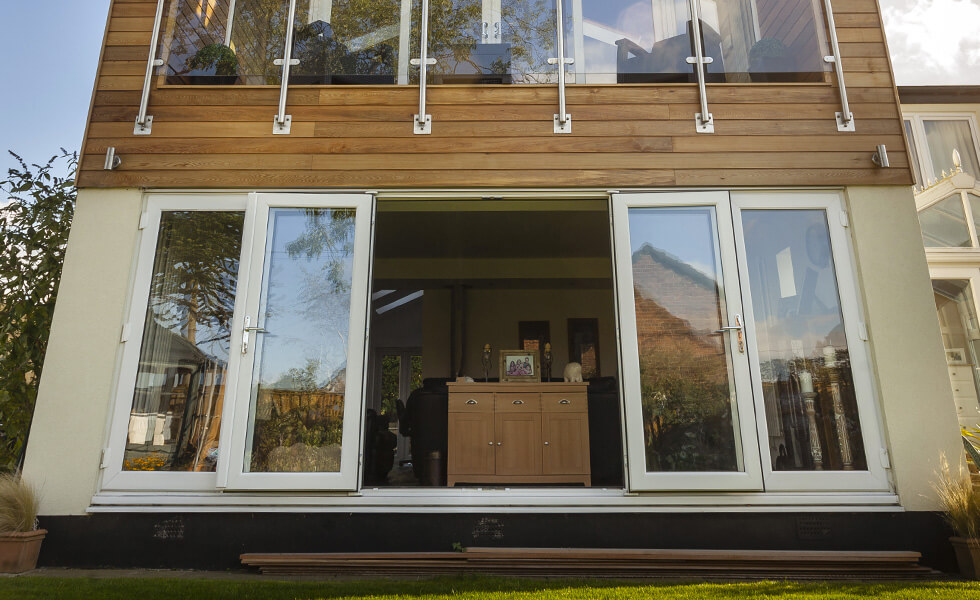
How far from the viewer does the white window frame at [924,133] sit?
6594mm

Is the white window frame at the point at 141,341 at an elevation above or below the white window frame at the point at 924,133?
below

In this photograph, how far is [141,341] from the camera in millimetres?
3781

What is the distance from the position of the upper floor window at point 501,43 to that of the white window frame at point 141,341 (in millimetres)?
948

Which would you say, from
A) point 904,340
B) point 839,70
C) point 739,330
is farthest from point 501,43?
point 904,340

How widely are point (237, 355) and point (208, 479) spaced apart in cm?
78

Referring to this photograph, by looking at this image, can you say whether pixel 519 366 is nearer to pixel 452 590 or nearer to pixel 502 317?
pixel 502 317

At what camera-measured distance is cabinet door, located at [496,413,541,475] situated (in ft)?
16.1

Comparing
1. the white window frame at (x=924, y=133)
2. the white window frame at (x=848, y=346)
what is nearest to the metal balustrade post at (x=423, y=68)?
the white window frame at (x=848, y=346)

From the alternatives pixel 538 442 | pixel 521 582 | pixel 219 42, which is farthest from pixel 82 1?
pixel 521 582

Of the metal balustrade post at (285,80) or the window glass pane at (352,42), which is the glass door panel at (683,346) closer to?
the window glass pane at (352,42)

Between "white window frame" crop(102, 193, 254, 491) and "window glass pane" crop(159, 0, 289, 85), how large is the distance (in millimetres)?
944

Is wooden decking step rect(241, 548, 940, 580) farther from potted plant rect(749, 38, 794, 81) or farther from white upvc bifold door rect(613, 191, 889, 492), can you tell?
potted plant rect(749, 38, 794, 81)

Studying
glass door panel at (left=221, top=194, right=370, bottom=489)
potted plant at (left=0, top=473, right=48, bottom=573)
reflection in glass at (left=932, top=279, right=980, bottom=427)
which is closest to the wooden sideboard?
glass door panel at (left=221, top=194, right=370, bottom=489)

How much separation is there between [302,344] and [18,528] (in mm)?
1881
